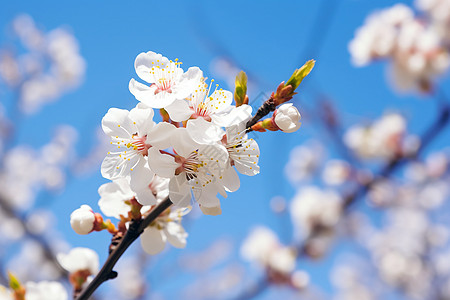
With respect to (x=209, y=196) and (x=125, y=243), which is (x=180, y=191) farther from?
(x=125, y=243)

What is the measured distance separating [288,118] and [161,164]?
0.30 metres

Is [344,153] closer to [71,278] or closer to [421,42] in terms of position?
[421,42]

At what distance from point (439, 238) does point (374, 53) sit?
6.78 metres

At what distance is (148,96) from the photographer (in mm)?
859

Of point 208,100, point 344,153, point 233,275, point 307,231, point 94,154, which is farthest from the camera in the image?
point 233,275

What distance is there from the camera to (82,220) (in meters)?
0.99

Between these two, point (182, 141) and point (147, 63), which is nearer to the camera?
point (182, 141)

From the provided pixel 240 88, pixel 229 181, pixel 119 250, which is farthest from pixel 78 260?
pixel 240 88

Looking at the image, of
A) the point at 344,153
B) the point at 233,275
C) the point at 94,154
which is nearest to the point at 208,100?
the point at 344,153

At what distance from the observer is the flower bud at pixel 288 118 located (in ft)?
2.81

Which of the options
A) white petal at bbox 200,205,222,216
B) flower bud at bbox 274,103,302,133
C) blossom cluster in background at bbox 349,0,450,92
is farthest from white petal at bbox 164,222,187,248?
blossom cluster in background at bbox 349,0,450,92

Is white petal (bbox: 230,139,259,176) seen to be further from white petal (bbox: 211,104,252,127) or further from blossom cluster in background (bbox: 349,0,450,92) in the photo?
blossom cluster in background (bbox: 349,0,450,92)

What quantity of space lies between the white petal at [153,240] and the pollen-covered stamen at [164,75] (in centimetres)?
40

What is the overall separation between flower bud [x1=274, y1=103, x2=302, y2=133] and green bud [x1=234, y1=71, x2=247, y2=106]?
9 cm
